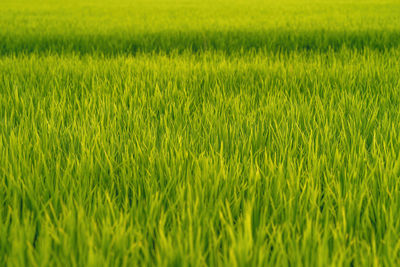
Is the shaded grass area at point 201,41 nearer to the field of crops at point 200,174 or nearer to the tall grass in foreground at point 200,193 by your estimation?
the field of crops at point 200,174

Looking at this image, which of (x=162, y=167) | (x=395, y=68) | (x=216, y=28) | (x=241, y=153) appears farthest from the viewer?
(x=216, y=28)

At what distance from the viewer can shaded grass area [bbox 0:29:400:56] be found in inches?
170

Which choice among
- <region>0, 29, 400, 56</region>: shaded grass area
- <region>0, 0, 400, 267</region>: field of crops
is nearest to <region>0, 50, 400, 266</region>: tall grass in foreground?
<region>0, 0, 400, 267</region>: field of crops

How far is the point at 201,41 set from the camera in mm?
4598

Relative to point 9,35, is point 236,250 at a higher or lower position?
lower

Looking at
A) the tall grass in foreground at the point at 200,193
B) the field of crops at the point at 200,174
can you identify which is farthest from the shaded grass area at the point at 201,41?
the tall grass in foreground at the point at 200,193

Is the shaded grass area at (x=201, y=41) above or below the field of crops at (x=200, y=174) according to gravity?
above

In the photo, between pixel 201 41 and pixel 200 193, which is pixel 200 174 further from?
pixel 201 41

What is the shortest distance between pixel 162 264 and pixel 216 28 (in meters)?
4.91

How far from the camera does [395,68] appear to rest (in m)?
2.60

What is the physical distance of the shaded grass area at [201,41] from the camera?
4328 millimetres

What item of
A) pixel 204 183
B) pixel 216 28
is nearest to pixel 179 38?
pixel 216 28

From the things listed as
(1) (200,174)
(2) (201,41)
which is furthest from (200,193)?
(2) (201,41)

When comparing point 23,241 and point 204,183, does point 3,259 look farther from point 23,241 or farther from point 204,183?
point 204,183
